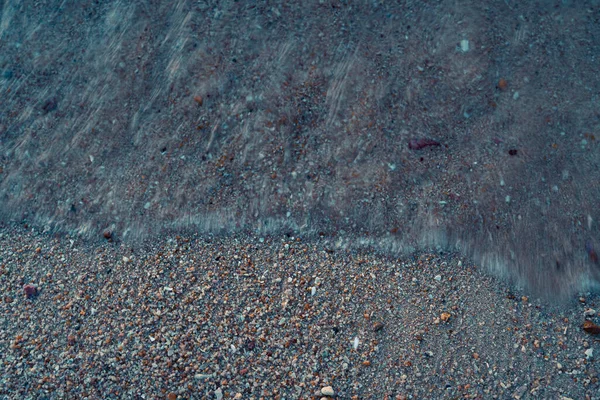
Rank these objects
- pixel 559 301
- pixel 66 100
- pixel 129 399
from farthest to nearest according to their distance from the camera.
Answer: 1. pixel 66 100
2. pixel 559 301
3. pixel 129 399

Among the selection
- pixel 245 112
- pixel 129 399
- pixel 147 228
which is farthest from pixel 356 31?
pixel 129 399

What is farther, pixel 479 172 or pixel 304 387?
pixel 479 172

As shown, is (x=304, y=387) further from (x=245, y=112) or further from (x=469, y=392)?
(x=245, y=112)

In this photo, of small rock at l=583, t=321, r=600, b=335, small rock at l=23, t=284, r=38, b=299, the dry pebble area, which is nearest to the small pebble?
the dry pebble area

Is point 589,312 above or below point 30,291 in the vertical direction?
below

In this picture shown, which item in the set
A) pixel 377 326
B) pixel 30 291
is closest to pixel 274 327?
pixel 377 326

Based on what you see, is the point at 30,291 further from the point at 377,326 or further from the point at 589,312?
the point at 589,312

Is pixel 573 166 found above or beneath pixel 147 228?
beneath

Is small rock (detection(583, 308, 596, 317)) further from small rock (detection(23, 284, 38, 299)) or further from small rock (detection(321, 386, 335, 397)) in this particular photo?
small rock (detection(23, 284, 38, 299))
